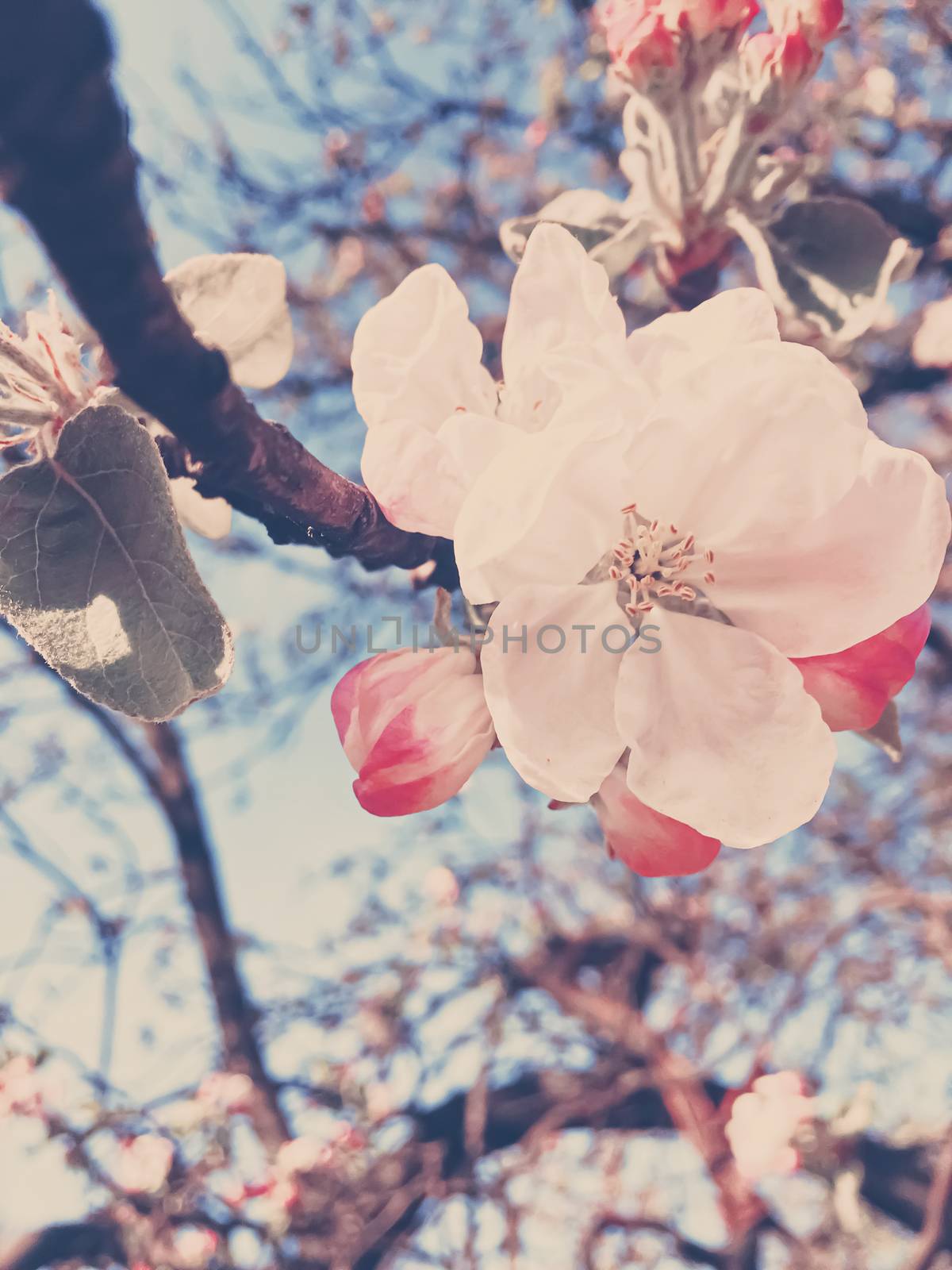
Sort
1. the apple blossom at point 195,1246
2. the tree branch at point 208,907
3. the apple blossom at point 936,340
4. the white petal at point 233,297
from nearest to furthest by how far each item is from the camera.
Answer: the white petal at point 233,297
the apple blossom at point 936,340
the apple blossom at point 195,1246
the tree branch at point 208,907

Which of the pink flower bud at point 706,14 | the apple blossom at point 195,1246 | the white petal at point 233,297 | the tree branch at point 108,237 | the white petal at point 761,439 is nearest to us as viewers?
the tree branch at point 108,237

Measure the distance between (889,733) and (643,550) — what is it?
1.39 ft

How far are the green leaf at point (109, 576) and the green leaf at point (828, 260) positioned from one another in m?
1.09

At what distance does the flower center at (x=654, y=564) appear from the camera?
0.86 m

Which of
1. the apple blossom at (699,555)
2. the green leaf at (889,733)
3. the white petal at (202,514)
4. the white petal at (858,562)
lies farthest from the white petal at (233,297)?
the green leaf at (889,733)

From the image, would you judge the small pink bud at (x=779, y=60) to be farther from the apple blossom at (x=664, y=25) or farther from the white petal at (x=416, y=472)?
the white petal at (x=416, y=472)

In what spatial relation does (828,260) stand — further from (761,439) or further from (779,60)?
(761,439)

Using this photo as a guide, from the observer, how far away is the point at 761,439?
2.40 feet

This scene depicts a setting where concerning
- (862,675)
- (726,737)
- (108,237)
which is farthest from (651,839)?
(108,237)

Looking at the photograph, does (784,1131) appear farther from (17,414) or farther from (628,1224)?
(17,414)

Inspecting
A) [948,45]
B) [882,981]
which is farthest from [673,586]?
[882,981]

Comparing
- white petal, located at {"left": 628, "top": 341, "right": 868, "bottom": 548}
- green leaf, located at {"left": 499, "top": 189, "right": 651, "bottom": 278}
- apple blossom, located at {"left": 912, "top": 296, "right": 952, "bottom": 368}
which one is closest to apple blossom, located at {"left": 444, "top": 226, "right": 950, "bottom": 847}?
white petal, located at {"left": 628, "top": 341, "right": 868, "bottom": 548}

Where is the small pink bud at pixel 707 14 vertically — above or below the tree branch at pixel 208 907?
above

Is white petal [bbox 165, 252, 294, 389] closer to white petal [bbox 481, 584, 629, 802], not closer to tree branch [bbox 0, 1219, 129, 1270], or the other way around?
white petal [bbox 481, 584, 629, 802]
